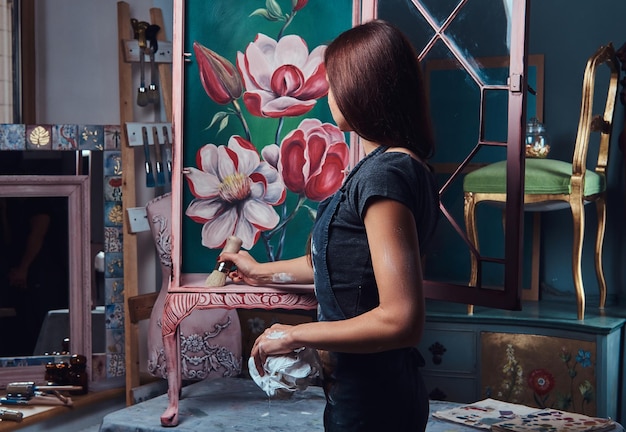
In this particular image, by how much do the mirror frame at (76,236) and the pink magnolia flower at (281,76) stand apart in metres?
1.31

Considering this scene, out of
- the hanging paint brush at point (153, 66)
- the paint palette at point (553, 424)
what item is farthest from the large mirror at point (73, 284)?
the paint palette at point (553, 424)

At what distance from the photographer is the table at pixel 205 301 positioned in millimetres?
2736

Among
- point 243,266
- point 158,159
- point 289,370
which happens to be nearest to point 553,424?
point 243,266

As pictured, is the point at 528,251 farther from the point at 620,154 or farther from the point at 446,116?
the point at 446,116

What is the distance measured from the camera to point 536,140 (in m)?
4.18

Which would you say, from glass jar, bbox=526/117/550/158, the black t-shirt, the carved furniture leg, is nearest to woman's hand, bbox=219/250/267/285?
the carved furniture leg

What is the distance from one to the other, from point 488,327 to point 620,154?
129 cm

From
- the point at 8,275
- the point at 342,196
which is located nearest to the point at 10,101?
the point at 8,275

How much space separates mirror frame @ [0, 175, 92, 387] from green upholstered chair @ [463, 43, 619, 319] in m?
1.73

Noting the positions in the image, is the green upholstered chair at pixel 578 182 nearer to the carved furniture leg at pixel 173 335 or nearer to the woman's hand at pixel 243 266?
the woman's hand at pixel 243 266

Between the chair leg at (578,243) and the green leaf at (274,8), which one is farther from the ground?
the green leaf at (274,8)

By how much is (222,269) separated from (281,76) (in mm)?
671

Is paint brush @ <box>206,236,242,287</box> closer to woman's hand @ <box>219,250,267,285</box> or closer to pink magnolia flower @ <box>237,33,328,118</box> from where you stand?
woman's hand @ <box>219,250,267,285</box>

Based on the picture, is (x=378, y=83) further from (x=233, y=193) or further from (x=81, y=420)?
(x=81, y=420)
